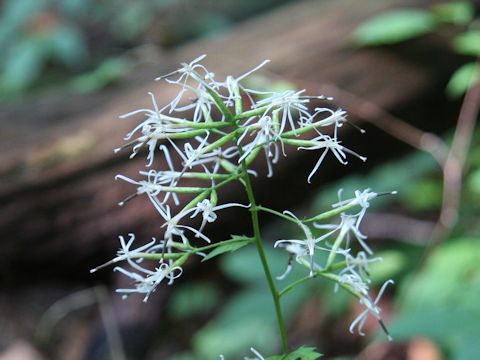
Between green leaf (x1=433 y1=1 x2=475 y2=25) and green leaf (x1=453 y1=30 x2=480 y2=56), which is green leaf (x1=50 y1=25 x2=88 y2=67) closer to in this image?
green leaf (x1=433 y1=1 x2=475 y2=25)

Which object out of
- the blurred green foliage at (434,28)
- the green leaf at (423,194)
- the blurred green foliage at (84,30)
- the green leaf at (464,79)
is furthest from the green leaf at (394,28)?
the blurred green foliage at (84,30)

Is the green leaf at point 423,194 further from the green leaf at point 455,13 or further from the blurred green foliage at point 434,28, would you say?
→ the green leaf at point 455,13

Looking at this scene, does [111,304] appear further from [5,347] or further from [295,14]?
[295,14]

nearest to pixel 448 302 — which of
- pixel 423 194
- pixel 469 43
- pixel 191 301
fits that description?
pixel 423 194

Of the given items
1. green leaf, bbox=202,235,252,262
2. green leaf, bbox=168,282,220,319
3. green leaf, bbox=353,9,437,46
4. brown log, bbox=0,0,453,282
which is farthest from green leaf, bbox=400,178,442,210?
green leaf, bbox=202,235,252,262

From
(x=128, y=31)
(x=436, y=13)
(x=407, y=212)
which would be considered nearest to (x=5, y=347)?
(x=407, y=212)

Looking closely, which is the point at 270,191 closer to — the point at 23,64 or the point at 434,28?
the point at 434,28

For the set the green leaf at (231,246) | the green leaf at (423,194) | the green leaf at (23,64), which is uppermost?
the green leaf at (23,64)
